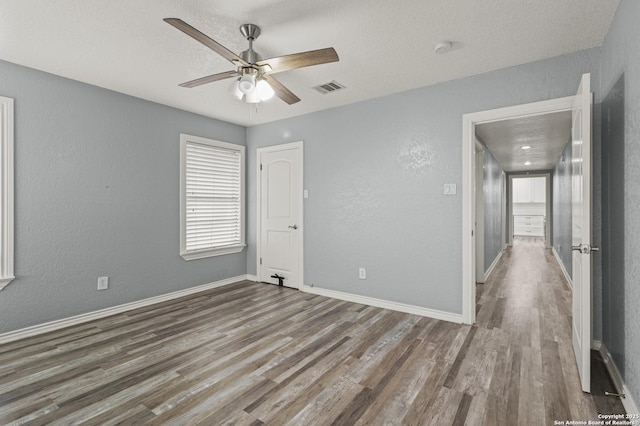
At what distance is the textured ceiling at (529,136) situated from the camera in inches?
157

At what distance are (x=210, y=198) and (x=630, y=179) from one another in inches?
175

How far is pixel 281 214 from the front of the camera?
472 cm

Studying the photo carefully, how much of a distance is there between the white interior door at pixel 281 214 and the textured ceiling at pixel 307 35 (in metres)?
1.52

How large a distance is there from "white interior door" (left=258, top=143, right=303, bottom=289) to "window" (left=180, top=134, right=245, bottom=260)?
400mm

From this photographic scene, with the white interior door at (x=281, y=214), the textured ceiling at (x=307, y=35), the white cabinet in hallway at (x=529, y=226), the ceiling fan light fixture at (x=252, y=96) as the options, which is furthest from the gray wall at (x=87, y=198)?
the white cabinet in hallway at (x=529, y=226)

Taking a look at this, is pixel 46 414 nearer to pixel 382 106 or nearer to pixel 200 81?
pixel 200 81

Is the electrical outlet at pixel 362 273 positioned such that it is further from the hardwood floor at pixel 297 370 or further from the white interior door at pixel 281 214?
the white interior door at pixel 281 214

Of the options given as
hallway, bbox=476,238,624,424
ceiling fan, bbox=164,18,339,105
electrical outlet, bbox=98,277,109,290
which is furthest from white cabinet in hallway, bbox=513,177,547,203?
electrical outlet, bbox=98,277,109,290

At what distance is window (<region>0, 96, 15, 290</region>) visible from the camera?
2758mm

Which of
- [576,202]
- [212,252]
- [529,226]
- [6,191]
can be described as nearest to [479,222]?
[576,202]

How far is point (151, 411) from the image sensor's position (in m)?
1.82

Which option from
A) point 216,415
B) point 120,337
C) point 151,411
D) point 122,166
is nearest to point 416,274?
point 216,415

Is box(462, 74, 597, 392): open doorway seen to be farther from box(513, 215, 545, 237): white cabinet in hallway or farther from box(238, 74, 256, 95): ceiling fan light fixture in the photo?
box(513, 215, 545, 237): white cabinet in hallway

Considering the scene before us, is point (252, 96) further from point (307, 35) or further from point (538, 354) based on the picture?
point (538, 354)
